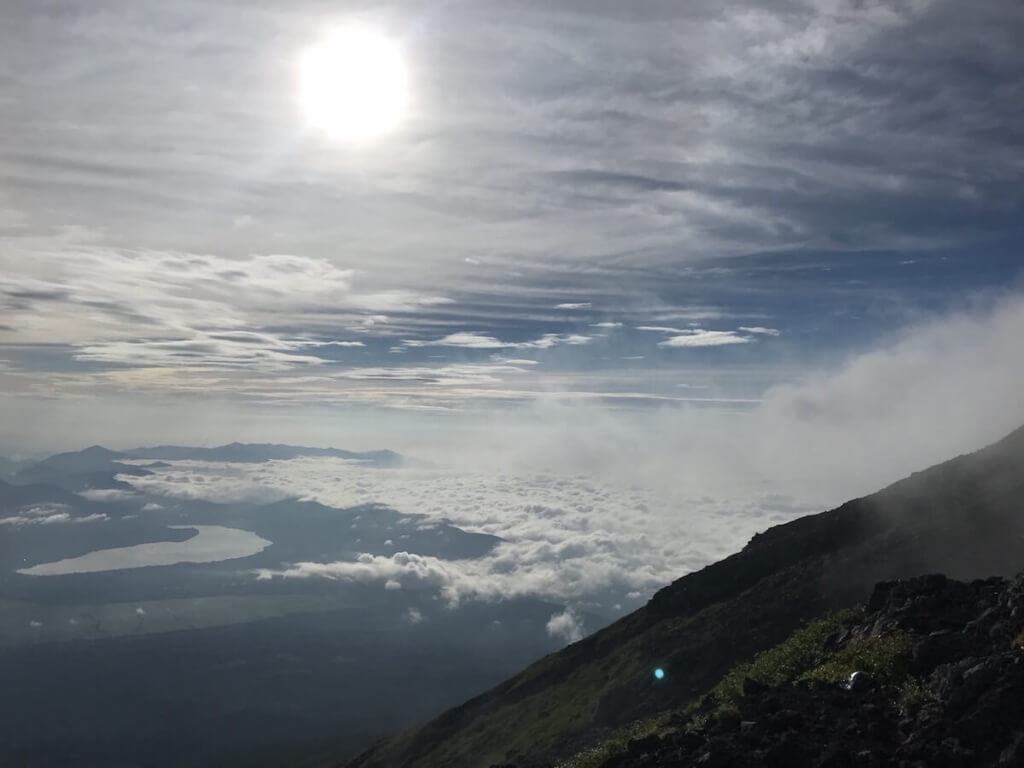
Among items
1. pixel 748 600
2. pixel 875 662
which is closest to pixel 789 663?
pixel 875 662

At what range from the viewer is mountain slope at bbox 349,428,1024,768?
12912 cm

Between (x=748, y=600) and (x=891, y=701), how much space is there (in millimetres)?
120051

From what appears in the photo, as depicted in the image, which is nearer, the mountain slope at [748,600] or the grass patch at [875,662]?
the grass patch at [875,662]

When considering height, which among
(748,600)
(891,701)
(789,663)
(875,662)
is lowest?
(748,600)

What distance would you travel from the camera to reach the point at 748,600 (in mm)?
151875

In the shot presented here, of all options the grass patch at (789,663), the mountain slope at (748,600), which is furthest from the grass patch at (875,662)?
the mountain slope at (748,600)

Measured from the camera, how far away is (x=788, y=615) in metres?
134

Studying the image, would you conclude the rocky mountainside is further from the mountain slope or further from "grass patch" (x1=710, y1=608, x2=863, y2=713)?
the mountain slope

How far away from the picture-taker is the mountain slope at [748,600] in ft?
424

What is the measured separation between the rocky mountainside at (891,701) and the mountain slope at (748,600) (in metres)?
72.9

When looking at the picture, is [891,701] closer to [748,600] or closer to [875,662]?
[875,662]

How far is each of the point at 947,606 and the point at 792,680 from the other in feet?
49.5

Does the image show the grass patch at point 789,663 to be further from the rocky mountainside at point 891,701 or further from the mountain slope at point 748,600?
the mountain slope at point 748,600

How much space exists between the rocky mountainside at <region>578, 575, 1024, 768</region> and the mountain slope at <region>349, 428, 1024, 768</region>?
7288cm
